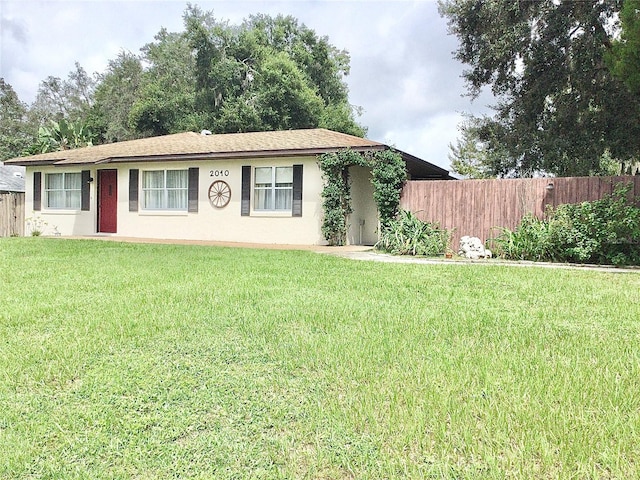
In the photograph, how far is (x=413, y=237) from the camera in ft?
36.1

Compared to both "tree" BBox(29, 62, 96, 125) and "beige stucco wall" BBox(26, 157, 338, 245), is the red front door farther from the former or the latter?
"tree" BBox(29, 62, 96, 125)

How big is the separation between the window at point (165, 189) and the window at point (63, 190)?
3.04m

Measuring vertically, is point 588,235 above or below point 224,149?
below

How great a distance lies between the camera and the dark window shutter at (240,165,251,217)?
45.8ft

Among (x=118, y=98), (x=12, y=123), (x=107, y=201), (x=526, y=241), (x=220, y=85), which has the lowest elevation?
(x=526, y=241)

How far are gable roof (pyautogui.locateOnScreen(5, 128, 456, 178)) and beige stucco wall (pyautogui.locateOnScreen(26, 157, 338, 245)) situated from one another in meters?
0.42

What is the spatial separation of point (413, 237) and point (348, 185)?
9.71ft

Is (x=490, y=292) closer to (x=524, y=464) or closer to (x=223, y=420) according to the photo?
(x=524, y=464)

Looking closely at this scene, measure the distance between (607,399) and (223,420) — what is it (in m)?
2.15

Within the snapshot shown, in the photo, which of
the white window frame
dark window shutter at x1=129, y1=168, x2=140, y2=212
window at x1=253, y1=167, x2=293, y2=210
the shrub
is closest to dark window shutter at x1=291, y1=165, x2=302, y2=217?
window at x1=253, y1=167, x2=293, y2=210

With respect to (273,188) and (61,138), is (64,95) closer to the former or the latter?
→ (61,138)

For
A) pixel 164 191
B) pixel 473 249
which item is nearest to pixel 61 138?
pixel 164 191

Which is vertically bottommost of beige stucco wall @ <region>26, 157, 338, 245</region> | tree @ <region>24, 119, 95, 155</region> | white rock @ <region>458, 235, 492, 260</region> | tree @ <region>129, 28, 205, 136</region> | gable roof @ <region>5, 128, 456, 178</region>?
white rock @ <region>458, 235, 492, 260</region>

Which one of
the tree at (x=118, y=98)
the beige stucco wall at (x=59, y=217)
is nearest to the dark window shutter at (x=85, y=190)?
the beige stucco wall at (x=59, y=217)
